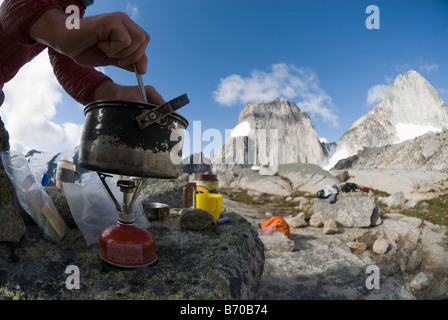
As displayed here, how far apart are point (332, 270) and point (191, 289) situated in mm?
4917

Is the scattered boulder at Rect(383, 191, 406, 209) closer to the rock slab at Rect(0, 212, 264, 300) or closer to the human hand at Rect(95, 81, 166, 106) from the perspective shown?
the rock slab at Rect(0, 212, 264, 300)

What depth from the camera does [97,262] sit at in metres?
1.59

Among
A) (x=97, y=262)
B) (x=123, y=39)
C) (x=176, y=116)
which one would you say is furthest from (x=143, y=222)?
(x=123, y=39)

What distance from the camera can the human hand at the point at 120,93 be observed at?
1.67 metres

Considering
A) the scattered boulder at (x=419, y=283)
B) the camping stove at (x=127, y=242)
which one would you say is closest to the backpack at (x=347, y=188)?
the scattered boulder at (x=419, y=283)

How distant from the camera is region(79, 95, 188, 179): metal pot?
4.28 feet

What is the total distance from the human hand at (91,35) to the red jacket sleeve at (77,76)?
→ 2.70 ft

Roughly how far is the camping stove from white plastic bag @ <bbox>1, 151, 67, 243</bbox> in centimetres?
53

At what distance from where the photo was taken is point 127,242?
151 centimetres

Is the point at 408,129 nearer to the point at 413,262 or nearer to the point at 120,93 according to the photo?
the point at 413,262

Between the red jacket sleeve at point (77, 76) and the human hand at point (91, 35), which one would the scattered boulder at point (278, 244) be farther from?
the human hand at point (91, 35)

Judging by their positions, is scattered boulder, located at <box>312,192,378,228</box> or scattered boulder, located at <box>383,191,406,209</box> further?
scattered boulder, located at <box>383,191,406,209</box>

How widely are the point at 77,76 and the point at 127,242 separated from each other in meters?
1.25

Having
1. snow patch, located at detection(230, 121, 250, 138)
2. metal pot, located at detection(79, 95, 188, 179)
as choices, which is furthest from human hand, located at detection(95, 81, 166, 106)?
snow patch, located at detection(230, 121, 250, 138)
